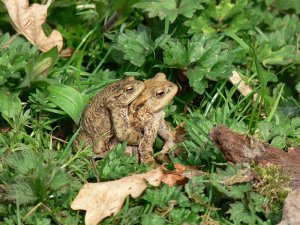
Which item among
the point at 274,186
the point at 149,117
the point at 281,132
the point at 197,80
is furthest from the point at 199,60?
the point at 274,186

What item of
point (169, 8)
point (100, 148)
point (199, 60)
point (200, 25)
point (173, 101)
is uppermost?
point (169, 8)

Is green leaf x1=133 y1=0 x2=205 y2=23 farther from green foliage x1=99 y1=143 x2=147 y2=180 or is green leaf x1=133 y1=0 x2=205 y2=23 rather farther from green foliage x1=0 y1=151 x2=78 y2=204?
green foliage x1=0 y1=151 x2=78 y2=204

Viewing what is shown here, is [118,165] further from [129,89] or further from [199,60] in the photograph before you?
[199,60]

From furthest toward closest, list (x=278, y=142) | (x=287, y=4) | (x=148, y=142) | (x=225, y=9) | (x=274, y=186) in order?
(x=287, y=4), (x=225, y=9), (x=148, y=142), (x=278, y=142), (x=274, y=186)

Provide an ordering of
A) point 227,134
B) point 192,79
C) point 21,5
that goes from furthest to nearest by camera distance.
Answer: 1. point 21,5
2. point 192,79
3. point 227,134

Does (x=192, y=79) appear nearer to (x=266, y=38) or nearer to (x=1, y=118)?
(x=266, y=38)

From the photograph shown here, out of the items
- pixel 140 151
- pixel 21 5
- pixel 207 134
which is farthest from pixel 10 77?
pixel 207 134

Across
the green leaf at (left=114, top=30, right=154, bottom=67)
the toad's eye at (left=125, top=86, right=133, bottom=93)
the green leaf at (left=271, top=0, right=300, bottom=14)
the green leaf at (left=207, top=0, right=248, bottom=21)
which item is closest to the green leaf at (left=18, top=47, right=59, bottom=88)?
the green leaf at (left=114, top=30, right=154, bottom=67)

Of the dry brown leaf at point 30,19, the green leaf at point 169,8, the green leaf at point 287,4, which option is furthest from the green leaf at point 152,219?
the green leaf at point 287,4
